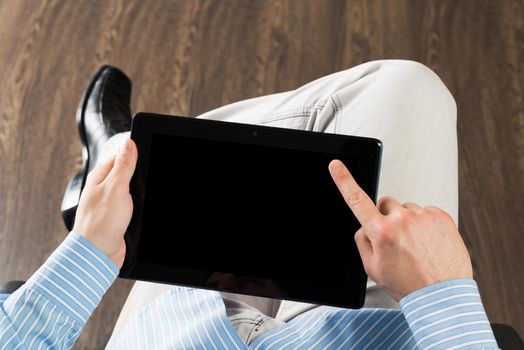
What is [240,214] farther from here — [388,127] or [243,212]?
[388,127]

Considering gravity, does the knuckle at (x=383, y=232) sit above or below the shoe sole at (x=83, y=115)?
below

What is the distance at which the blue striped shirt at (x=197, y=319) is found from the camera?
0.60 metres

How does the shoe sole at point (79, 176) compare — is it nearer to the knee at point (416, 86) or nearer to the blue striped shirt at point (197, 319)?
the blue striped shirt at point (197, 319)

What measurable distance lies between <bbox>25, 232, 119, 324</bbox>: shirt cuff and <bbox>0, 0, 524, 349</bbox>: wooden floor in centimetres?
66

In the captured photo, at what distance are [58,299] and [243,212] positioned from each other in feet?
0.76

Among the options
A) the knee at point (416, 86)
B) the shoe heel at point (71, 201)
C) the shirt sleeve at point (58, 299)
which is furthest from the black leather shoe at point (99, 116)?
the knee at point (416, 86)

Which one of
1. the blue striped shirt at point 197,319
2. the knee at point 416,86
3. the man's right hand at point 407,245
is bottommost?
the blue striped shirt at point 197,319

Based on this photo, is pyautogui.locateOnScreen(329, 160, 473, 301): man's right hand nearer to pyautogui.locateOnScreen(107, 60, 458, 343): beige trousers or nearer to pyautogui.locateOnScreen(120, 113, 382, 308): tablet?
pyautogui.locateOnScreen(120, 113, 382, 308): tablet

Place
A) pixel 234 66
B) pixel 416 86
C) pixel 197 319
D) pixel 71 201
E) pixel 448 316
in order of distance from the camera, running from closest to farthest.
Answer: pixel 448 316
pixel 197 319
pixel 416 86
pixel 71 201
pixel 234 66

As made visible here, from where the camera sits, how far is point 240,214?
693 millimetres

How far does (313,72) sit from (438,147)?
631 millimetres

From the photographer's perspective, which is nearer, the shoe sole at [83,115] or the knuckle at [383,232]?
the knuckle at [383,232]

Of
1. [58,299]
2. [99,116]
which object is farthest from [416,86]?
[99,116]

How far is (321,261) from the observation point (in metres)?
0.68
